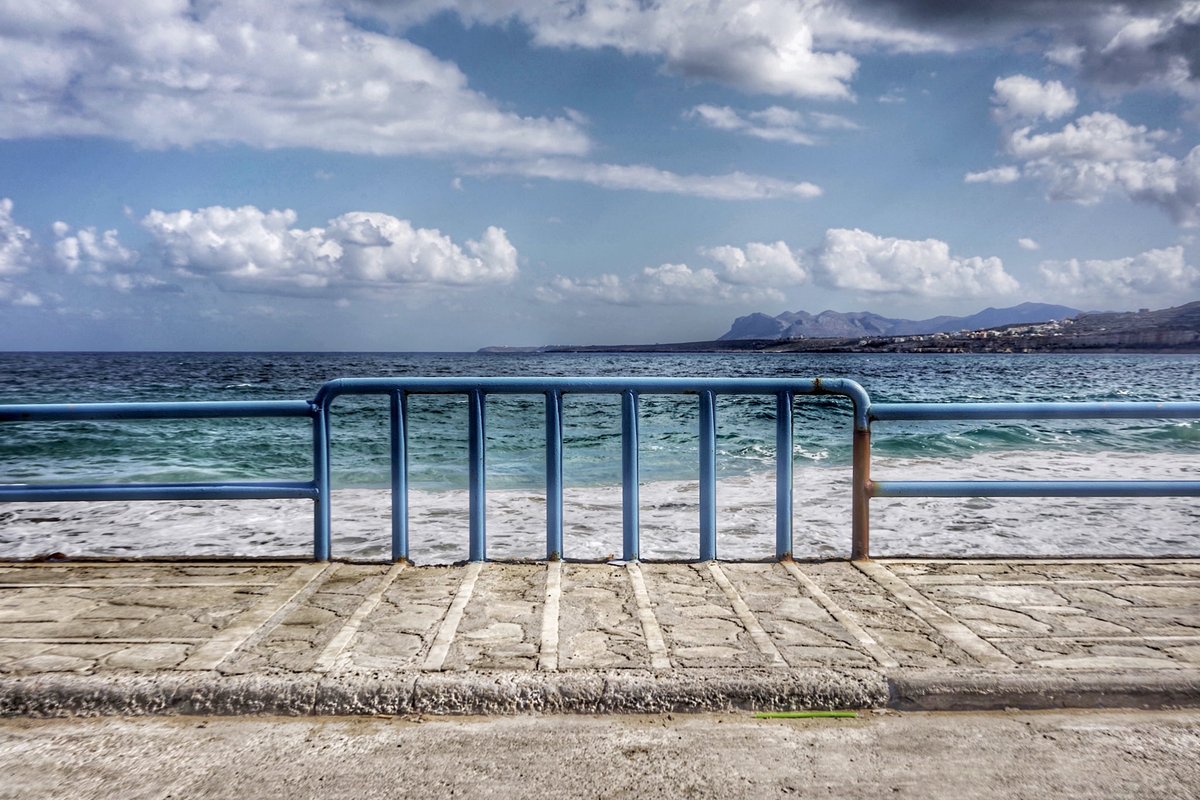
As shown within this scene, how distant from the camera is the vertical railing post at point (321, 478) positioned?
4531mm

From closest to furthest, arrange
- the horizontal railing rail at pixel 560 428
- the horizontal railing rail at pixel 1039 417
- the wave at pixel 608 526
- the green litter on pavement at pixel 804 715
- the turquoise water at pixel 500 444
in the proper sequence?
the green litter on pavement at pixel 804 715
the horizontal railing rail at pixel 1039 417
the horizontal railing rail at pixel 560 428
the wave at pixel 608 526
the turquoise water at pixel 500 444

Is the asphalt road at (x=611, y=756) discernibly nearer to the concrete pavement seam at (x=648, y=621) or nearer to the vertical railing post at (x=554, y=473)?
the concrete pavement seam at (x=648, y=621)

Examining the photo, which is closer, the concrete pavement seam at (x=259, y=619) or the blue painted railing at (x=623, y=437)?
the concrete pavement seam at (x=259, y=619)

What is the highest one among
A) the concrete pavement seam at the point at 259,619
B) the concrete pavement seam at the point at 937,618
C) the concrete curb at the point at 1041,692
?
the concrete pavement seam at the point at 259,619

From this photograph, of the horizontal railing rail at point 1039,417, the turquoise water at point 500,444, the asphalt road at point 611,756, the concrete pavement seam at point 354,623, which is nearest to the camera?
the asphalt road at point 611,756

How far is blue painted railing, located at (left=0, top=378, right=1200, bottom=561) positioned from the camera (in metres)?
4.44

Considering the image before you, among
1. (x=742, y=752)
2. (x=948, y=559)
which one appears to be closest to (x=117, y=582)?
(x=742, y=752)

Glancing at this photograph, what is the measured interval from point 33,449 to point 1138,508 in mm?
18692

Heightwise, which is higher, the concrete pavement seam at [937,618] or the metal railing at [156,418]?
the metal railing at [156,418]

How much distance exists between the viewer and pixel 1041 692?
116 inches

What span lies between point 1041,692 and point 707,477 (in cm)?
202

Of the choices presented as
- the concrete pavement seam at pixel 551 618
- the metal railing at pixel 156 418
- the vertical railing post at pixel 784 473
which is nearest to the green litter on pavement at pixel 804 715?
the concrete pavement seam at pixel 551 618

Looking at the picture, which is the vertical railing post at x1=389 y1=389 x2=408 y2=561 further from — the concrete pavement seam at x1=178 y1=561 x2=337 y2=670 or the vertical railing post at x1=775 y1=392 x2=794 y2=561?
the vertical railing post at x1=775 y1=392 x2=794 y2=561

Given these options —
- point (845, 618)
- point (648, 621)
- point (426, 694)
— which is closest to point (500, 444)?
point (648, 621)
